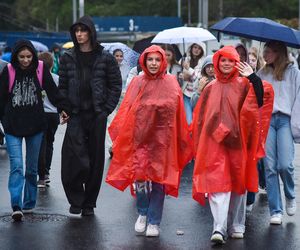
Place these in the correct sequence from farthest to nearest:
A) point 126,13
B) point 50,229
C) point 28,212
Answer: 1. point 126,13
2. point 28,212
3. point 50,229

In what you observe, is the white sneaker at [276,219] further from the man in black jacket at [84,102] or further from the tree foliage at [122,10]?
the tree foliage at [122,10]

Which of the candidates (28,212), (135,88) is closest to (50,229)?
(28,212)

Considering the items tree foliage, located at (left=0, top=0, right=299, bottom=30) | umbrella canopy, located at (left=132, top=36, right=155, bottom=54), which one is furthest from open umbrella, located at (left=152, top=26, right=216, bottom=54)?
tree foliage, located at (left=0, top=0, right=299, bottom=30)

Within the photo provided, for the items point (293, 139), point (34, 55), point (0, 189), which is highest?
point (34, 55)

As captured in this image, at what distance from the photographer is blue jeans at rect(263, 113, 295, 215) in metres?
9.05

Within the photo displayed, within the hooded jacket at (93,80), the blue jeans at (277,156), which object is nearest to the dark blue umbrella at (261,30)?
the blue jeans at (277,156)

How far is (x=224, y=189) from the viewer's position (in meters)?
8.22

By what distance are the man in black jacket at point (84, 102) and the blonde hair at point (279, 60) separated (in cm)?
149

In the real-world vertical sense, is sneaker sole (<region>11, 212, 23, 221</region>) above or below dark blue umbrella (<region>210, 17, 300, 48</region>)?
below

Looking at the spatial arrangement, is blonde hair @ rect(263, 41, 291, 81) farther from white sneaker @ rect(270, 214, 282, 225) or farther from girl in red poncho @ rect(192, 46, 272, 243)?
white sneaker @ rect(270, 214, 282, 225)

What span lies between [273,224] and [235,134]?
4.19ft

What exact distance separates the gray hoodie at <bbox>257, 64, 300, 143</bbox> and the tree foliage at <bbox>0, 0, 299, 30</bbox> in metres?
53.7

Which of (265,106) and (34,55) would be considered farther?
(34,55)

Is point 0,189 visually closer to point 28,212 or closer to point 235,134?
point 28,212
